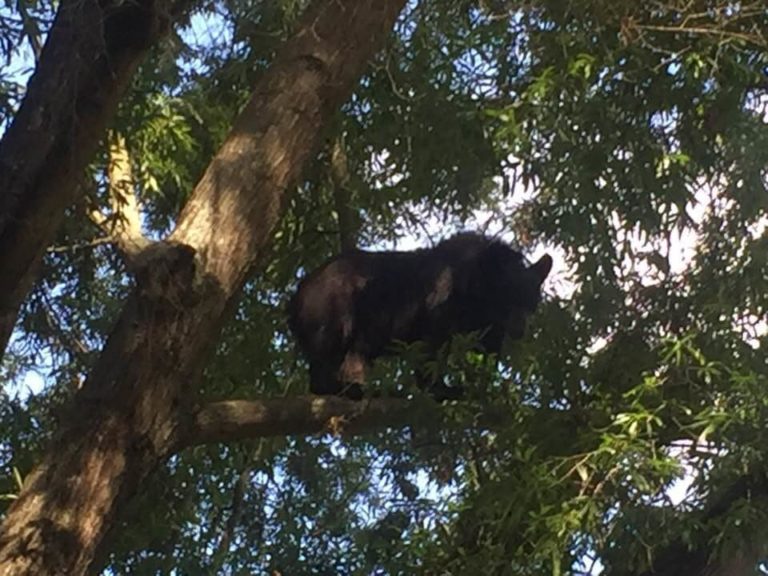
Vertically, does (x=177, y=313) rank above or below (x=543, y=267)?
below

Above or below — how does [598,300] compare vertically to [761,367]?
above

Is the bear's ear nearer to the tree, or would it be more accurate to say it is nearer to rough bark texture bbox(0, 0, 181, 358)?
the tree

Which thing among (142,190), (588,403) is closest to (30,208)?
(142,190)

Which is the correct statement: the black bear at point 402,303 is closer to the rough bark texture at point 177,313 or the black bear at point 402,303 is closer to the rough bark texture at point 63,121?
the rough bark texture at point 177,313

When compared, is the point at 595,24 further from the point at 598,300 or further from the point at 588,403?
the point at 588,403

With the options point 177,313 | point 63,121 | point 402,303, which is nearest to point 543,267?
point 402,303

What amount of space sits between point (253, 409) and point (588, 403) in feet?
3.61

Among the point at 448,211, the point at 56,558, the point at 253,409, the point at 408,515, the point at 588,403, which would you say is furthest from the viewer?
the point at 448,211

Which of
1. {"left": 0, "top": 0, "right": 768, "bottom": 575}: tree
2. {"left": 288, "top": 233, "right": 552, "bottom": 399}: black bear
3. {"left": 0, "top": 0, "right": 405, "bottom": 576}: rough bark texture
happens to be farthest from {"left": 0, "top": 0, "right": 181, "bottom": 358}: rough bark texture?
{"left": 288, "top": 233, "right": 552, "bottom": 399}: black bear

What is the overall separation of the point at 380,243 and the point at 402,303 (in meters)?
0.90

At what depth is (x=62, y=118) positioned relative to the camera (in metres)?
3.57

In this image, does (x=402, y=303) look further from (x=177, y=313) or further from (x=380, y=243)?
(x=177, y=313)

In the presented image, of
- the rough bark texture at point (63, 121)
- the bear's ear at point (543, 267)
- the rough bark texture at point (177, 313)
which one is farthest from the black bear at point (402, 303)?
the rough bark texture at point (63, 121)

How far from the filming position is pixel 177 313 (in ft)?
11.6
